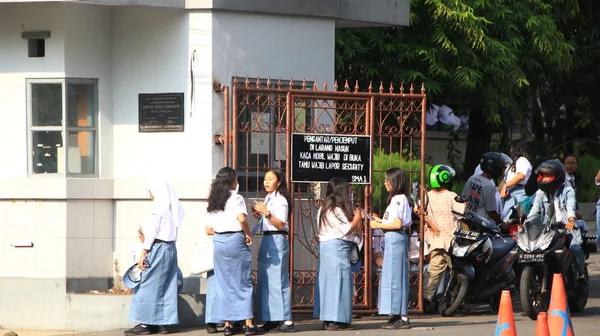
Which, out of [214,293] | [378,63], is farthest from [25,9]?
[378,63]

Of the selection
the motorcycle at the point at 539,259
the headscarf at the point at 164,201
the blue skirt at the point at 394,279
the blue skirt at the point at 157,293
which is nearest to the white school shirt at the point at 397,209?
the blue skirt at the point at 394,279

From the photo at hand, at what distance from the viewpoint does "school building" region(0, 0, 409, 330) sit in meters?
12.8

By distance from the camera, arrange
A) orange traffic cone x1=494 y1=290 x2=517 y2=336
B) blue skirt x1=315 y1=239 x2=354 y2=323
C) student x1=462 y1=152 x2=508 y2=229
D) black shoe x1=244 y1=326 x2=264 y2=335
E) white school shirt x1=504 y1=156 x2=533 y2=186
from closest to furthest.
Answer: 1. orange traffic cone x1=494 y1=290 x2=517 y2=336
2. black shoe x1=244 y1=326 x2=264 y2=335
3. blue skirt x1=315 y1=239 x2=354 y2=323
4. student x1=462 y1=152 x2=508 y2=229
5. white school shirt x1=504 y1=156 x2=533 y2=186

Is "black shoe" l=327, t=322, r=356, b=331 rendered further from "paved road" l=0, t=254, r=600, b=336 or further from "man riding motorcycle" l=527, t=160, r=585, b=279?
"man riding motorcycle" l=527, t=160, r=585, b=279

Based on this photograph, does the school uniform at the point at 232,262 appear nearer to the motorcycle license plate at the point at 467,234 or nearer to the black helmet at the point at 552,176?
the motorcycle license plate at the point at 467,234

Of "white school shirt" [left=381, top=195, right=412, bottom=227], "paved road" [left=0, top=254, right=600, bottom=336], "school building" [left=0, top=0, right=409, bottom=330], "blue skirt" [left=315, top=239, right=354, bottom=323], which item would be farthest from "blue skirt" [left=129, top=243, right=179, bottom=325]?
"white school shirt" [left=381, top=195, right=412, bottom=227]

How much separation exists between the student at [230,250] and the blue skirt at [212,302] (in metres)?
0.12

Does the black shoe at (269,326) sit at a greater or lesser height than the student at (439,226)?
lesser

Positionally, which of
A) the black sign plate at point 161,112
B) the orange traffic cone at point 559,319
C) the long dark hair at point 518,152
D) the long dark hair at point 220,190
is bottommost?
the orange traffic cone at point 559,319

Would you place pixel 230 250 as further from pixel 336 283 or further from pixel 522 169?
pixel 522 169

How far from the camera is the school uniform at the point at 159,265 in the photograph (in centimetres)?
1197

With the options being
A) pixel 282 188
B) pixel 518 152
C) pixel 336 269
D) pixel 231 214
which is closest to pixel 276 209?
pixel 282 188

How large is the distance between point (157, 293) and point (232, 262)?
0.91 meters

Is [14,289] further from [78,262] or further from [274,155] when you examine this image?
[274,155]
